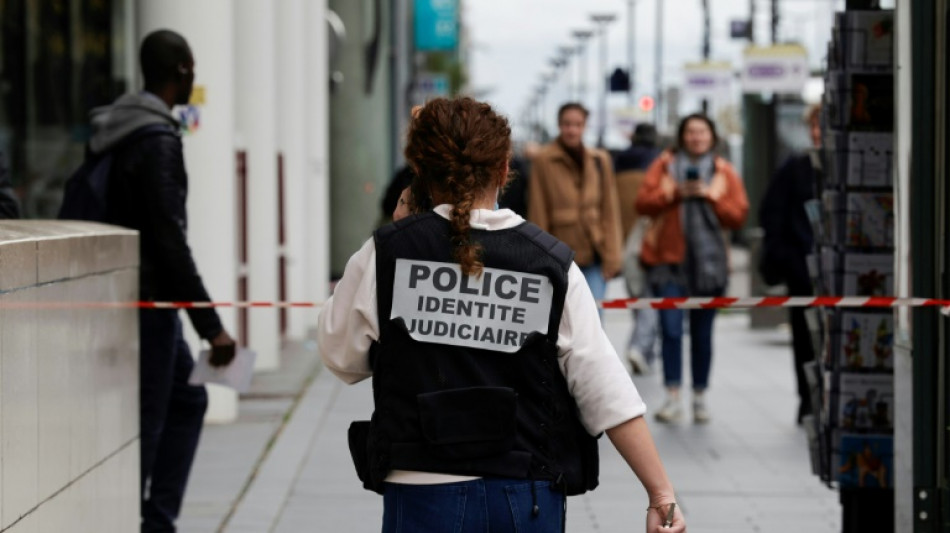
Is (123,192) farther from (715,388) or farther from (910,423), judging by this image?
(715,388)

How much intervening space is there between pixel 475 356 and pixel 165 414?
110 inches

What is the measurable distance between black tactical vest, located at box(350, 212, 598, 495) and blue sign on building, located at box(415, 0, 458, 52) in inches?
1281

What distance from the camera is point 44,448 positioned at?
4422 millimetres

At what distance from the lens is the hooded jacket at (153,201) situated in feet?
20.4

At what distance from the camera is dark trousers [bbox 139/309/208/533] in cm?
617

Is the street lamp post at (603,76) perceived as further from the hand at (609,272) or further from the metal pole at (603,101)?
the hand at (609,272)

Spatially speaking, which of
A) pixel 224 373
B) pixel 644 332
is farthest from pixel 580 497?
pixel 644 332

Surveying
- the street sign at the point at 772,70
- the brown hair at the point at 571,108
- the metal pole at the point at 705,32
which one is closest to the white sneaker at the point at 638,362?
the brown hair at the point at 571,108

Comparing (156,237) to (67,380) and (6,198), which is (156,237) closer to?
(6,198)

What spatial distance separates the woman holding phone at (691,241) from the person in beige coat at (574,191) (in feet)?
1.22

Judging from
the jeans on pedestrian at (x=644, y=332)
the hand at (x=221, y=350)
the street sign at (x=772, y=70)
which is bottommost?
the jeans on pedestrian at (x=644, y=332)

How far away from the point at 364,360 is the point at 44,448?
99cm

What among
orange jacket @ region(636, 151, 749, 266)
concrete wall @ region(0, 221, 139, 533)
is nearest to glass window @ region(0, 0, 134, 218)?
orange jacket @ region(636, 151, 749, 266)

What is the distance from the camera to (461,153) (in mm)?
3721
